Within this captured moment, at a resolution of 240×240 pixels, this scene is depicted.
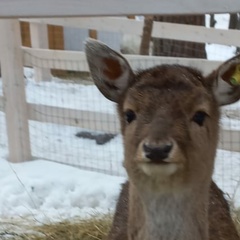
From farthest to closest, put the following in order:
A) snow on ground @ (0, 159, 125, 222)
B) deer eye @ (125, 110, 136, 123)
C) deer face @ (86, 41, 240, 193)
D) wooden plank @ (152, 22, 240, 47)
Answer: wooden plank @ (152, 22, 240, 47) < snow on ground @ (0, 159, 125, 222) < deer eye @ (125, 110, 136, 123) < deer face @ (86, 41, 240, 193)

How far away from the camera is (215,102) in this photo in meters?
3.42

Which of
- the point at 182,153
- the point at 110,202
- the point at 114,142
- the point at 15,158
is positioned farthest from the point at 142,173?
the point at 114,142

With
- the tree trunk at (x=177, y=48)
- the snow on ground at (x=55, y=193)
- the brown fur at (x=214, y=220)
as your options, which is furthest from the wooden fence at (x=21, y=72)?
the brown fur at (x=214, y=220)

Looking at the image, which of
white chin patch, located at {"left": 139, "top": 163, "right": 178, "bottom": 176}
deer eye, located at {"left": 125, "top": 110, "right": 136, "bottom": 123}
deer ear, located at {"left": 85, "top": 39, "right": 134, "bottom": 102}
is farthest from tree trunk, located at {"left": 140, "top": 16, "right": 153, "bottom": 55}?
white chin patch, located at {"left": 139, "top": 163, "right": 178, "bottom": 176}

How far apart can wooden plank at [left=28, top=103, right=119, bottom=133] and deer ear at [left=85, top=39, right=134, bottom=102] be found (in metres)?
3.15

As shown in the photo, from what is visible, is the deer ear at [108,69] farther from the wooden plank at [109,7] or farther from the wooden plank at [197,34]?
the wooden plank at [197,34]

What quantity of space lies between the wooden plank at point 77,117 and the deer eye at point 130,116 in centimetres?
337

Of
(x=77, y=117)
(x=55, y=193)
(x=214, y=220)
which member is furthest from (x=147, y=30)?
(x=214, y=220)

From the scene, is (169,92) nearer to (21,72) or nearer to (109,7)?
(109,7)

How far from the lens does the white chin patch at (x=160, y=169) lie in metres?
2.91

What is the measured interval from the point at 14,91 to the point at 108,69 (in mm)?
3691

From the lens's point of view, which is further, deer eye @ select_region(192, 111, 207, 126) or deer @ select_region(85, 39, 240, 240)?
deer eye @ select_region(192, 111, 207, 126)

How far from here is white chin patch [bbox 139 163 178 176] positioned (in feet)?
9.54

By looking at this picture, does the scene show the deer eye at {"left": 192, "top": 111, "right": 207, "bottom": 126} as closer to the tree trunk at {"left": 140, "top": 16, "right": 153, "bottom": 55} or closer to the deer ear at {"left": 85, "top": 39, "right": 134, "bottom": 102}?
the deer ear at {"left": 85, "top": 39, "right": 134, "bottom": 102}
